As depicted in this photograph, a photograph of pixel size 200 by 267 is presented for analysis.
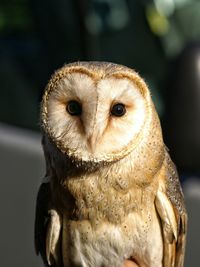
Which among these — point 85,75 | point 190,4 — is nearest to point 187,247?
point 85,75

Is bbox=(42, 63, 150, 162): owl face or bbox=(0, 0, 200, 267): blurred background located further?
bbox=(0, 0, 200, 267): blurred background

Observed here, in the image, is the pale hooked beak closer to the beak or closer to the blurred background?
the beak

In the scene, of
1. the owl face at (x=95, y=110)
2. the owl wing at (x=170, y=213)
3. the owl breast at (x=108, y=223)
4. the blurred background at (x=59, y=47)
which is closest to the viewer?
the owl face at (x=95, y=110)

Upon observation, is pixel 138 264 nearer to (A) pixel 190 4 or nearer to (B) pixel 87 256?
(B) pixel 87 256

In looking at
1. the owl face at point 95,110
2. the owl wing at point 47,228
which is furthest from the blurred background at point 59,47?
the owl face at point 95,110

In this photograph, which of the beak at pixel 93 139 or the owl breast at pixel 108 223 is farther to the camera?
the owl breast at pixel 108 223

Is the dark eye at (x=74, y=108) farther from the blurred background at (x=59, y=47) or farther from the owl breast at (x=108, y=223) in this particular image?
the blurred background at (x=59, y=47)

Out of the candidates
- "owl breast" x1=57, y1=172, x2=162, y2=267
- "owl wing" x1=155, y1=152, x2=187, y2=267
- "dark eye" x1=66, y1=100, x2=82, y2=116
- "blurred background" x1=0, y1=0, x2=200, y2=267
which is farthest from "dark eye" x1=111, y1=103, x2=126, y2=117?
"blurred background" x1=0, y1=0, x2=200, y2=267
